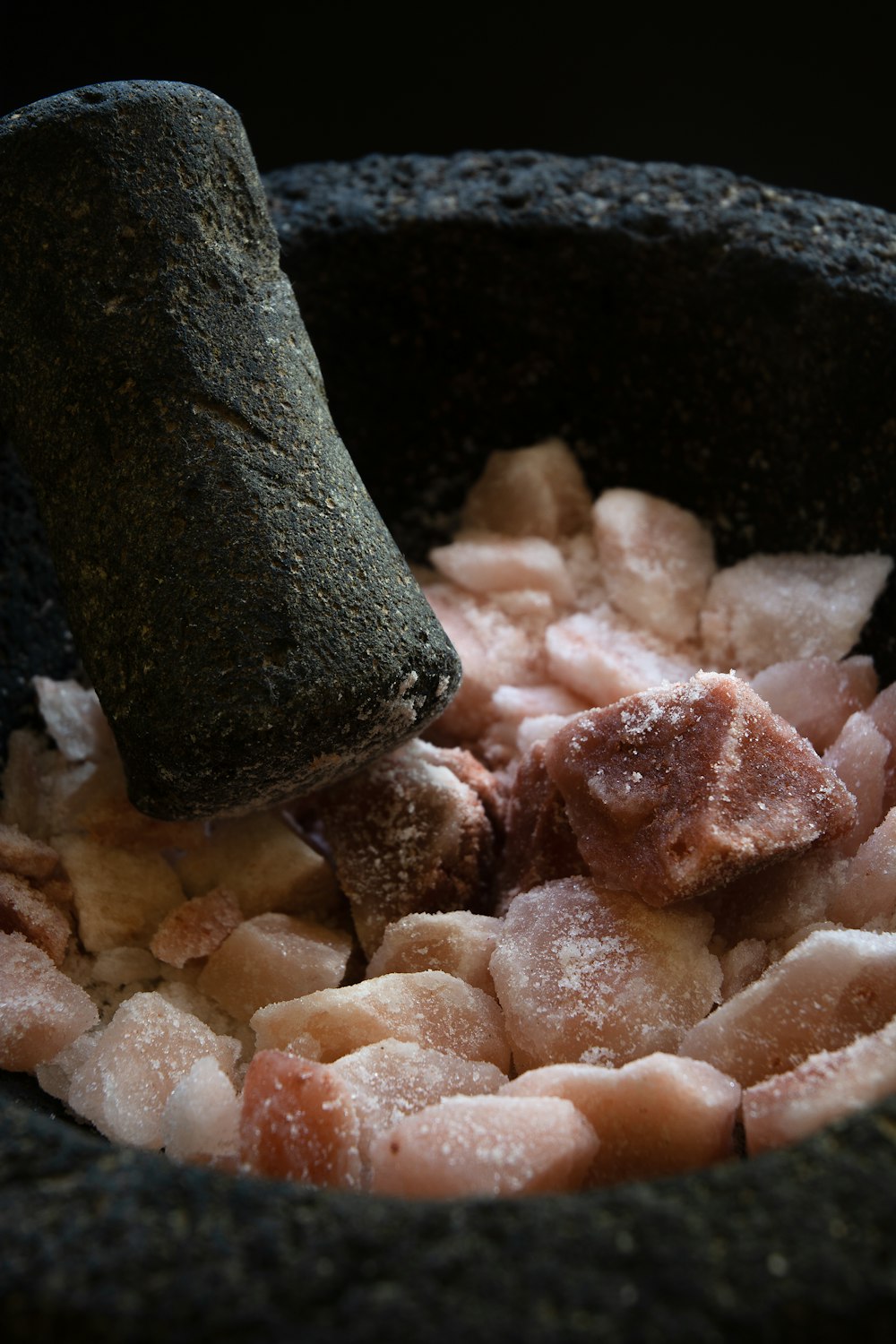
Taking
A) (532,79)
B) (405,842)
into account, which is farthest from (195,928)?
(532,79)

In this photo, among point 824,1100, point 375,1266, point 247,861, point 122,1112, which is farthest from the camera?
point 247,861

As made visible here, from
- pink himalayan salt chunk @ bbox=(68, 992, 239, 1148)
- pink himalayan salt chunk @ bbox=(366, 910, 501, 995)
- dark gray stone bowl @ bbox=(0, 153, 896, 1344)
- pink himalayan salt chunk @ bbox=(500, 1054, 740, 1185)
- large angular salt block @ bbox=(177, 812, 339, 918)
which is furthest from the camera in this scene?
large angular salt block @ bbox=(177, 812, 339, 918)

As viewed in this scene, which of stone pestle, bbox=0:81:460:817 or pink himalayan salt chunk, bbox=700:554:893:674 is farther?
pink himalayan salt chunk, bbox=700:554:893:674

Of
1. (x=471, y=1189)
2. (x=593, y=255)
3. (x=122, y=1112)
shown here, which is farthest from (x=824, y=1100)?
(x=593, y=255)

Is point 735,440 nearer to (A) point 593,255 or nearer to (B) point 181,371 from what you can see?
(A) point 593,255

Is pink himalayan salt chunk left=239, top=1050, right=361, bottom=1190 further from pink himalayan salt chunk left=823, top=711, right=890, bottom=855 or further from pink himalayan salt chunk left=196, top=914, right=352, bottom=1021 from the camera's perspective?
pink himalayan salt chunk left=823, top=711, right=890, bottom=855

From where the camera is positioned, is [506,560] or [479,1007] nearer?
[479,1007]

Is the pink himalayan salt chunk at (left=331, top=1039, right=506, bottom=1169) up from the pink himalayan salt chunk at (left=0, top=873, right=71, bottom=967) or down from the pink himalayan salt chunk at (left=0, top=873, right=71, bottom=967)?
up

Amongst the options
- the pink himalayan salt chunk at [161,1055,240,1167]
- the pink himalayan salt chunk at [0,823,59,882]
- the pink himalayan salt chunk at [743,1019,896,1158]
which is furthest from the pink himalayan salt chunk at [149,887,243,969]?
the pink himalayan salt chunk at [743,1019,896,1158]
